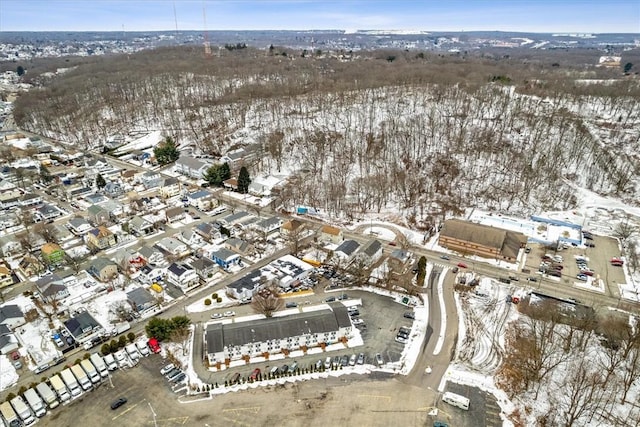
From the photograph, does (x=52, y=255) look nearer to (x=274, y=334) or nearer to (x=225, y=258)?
(x=225, y=258)

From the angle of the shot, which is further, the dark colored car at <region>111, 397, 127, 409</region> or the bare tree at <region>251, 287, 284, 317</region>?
the bare tree at <region>251, 287, 284, 317</region>

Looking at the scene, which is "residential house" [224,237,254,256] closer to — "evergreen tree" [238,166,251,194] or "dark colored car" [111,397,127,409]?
"evergreen tree" [238,166,251,194]

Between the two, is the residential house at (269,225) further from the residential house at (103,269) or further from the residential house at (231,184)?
the residential house at (103,269)

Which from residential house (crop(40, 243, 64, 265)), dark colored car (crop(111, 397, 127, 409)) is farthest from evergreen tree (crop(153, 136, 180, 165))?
dark colored car (crop(111, 397, 127, 409))

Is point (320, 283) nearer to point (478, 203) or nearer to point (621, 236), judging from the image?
point (478, 203)

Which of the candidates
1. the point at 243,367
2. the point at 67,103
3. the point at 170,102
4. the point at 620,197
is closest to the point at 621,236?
the point at 620,197

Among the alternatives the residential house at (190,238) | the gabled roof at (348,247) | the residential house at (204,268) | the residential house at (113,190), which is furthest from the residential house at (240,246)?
the residential house at (113,190)
